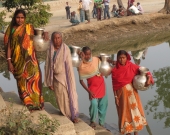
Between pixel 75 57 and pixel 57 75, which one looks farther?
pixel 75 57

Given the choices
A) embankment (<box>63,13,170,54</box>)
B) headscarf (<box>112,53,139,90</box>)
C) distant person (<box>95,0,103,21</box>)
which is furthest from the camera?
distant person (<box>95,0,103,21</box>)

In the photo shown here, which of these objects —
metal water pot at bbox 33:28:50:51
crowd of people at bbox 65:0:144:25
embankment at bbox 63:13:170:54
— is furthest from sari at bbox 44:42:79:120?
crowd of people at bbox 65:0:144:25

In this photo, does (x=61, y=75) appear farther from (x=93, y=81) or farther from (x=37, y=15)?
(x=37, y=15)

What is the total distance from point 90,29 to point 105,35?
2.90ft

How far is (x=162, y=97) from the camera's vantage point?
7570 millimetres

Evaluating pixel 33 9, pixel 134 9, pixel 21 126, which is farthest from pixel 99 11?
pixel 21 126

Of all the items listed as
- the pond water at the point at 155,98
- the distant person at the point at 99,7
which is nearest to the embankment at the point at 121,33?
the distant person at the point at 99,7

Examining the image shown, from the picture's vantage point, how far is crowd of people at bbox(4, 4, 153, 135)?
198 inches

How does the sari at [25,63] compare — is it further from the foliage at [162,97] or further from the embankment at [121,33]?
the embankment at [121,33]

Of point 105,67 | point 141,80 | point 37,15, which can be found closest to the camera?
point 141,80

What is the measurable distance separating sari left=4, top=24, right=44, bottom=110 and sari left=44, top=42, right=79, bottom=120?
18 cm

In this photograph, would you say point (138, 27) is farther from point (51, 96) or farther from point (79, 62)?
point (79, 62)

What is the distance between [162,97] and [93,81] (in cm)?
253

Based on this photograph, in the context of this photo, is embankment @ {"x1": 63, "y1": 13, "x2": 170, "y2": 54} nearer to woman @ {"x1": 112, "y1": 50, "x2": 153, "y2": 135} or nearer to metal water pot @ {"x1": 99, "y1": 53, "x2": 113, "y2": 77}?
metal water pot @ {"x1": 99, "y1": 53, "x2": 113, "y2": 77}
